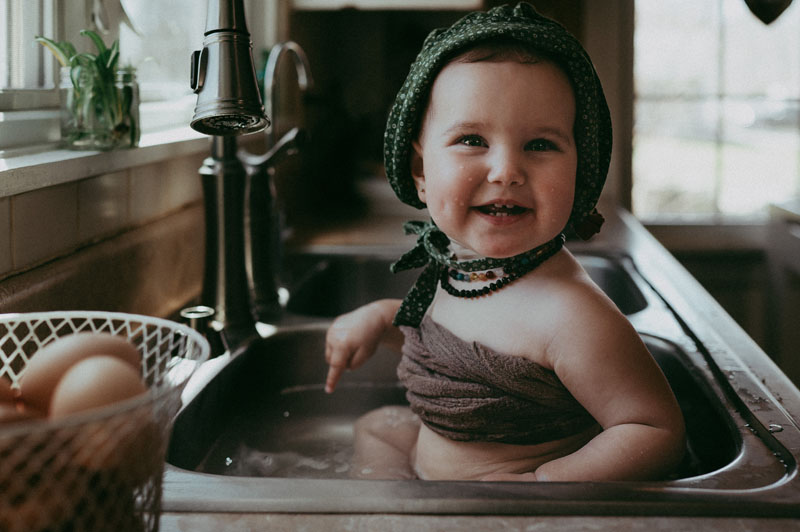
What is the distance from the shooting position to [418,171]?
2.85ft

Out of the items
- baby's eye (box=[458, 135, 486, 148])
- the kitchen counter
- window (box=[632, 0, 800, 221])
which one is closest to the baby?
baby's eye (box=[458, 135, 486, 148])

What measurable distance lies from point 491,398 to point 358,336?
221mm

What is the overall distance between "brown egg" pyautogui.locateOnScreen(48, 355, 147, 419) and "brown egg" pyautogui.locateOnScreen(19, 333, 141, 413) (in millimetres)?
16

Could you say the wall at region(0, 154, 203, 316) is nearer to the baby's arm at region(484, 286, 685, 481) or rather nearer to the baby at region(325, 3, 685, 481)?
the baby at region(325, 3, 685, 481)

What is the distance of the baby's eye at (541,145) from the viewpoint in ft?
2.45

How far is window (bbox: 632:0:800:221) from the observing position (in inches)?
104

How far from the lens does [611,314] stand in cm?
74

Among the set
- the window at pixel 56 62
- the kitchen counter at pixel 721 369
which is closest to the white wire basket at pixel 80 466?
the kitchen counter at pixel 721 369

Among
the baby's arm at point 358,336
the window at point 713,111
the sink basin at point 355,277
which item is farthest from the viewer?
the window at point 713,111

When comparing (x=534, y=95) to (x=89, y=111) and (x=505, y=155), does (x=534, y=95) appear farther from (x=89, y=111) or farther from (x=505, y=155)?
(x=89, y=111)

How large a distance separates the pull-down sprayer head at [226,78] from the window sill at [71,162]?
7.0 inches

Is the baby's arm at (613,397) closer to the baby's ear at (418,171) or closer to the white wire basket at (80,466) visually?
the baby's ear at (418,171)

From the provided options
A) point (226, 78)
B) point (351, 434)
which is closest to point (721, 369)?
point (351, 434)

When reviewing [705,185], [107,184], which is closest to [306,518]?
[107,184]
